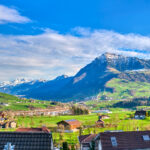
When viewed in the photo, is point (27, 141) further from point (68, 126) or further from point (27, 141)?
point (68, 126)

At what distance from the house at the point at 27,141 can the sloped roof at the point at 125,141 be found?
15.6 meters

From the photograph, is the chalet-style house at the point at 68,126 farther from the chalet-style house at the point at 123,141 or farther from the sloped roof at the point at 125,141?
the sloped roof at the point at 125,141

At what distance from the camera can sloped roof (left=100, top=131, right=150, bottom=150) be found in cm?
5094

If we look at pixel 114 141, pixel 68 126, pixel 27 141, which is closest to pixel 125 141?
pixel 114 141

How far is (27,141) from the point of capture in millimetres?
41438

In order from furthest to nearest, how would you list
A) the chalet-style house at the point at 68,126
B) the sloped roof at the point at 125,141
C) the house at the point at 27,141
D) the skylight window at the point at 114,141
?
the chalet-style house at the point at 68,126
the skylight window at the point at 114,141
the sloped roof at the point at 125,141
the house at the point at 27,141

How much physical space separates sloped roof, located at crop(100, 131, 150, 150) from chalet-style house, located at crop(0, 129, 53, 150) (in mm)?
15609

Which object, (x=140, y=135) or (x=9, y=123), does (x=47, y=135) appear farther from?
(x=9, y=123)

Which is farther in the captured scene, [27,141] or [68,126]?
[68,126]

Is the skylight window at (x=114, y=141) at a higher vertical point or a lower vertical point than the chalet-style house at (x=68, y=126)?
lower

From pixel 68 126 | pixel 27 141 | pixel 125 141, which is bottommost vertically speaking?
pixel 125 141

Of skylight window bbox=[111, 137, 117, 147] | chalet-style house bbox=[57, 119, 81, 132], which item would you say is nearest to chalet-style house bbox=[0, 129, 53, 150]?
skylight window bbox=[111, 137, 117, 147]

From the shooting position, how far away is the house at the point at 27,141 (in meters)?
40.1

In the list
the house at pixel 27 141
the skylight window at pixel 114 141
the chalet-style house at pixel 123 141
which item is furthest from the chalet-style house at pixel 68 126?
the house at pixel 27 141
